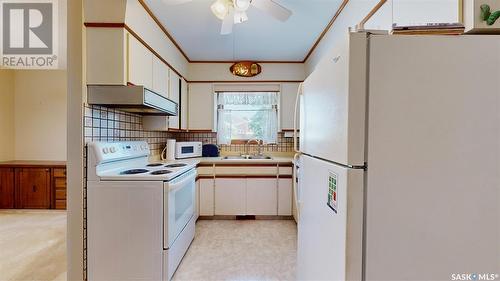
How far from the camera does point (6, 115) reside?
3.72 m

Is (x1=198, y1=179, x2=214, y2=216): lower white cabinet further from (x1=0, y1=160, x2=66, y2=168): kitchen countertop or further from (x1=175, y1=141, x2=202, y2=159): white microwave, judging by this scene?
(x1=0, y1=160, x2=66, y2=168): kitchen countertop

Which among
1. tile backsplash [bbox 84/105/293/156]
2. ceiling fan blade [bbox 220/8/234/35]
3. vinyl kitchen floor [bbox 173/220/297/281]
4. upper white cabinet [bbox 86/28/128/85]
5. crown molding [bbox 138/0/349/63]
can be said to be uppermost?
crown molding [bbox 138/0/349/63]

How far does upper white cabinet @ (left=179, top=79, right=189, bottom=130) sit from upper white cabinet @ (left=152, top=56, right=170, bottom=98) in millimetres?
573

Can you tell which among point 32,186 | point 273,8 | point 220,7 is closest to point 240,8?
point 220,7

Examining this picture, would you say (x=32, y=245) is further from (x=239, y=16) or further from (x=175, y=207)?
(x=239, y=16)

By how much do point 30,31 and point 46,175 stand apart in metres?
2.17

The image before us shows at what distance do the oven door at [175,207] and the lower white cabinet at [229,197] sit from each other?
70cm

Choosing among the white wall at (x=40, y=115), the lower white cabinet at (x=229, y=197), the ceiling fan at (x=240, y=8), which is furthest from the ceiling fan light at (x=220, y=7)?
the white wall at (x=40, y=115)

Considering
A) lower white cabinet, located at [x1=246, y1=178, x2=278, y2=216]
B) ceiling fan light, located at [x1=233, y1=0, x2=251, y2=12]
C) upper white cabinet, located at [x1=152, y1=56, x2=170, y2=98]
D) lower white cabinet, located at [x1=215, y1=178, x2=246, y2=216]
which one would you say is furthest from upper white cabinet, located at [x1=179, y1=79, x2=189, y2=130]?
ceiling fan light, located at [x1=233, y1=0, x2=251, y2=12]

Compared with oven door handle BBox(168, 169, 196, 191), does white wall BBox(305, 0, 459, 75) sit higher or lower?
higher

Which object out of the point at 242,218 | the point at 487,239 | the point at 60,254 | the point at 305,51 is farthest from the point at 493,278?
the point at 60,254

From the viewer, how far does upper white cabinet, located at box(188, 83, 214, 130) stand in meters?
3.52

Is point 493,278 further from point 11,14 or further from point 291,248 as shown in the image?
point 11,14

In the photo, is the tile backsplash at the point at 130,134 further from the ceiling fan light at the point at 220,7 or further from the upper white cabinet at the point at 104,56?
the ceiling fan light at the point at 220,7
